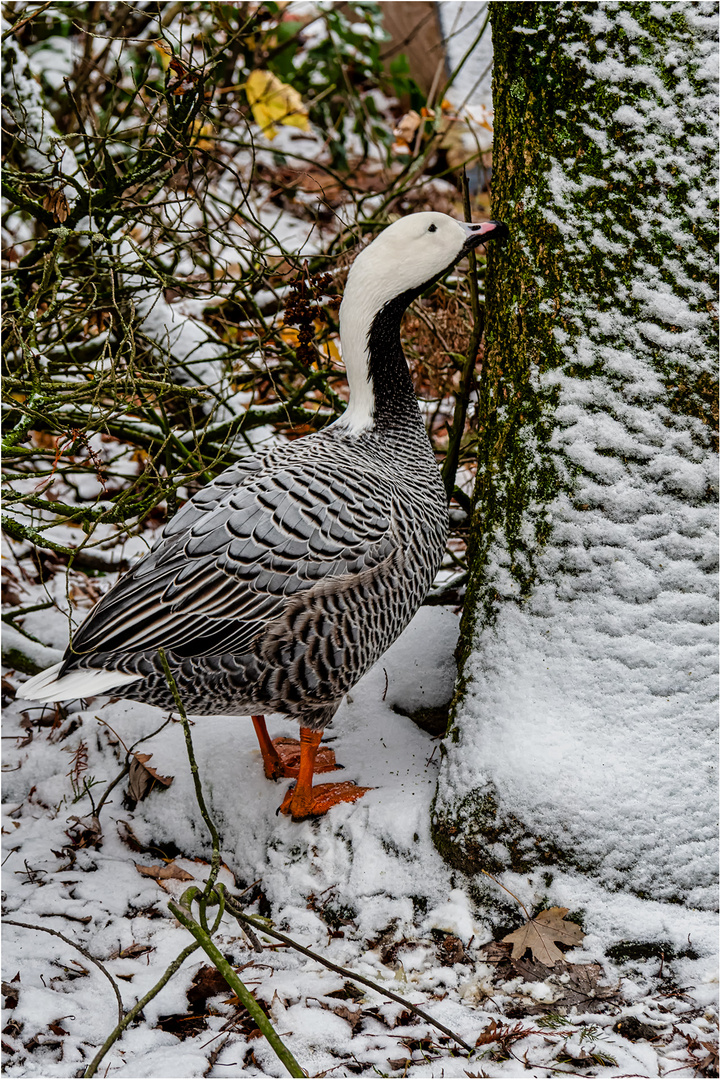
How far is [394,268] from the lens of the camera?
9.87 ft

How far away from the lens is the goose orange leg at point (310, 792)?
2.98 m

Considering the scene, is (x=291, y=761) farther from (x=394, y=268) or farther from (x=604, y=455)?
(x=394, y=268)

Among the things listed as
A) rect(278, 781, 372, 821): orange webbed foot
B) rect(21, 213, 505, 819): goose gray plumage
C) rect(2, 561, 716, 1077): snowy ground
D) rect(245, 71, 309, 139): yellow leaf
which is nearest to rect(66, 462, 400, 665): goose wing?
Answer: rect(21, 213, 505, 819): goose gray plumage

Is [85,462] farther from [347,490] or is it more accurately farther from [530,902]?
[530,902]

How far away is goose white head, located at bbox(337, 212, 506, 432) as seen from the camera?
2947mm

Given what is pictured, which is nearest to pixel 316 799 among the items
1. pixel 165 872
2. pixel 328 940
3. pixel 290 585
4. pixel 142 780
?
pixel 328 940

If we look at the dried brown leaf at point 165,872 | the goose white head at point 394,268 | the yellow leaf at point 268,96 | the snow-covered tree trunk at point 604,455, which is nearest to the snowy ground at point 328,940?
the dried brown leaf at point 165,872

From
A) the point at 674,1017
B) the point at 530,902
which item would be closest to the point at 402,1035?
the point at 530,902

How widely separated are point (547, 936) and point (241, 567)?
4.45 ft

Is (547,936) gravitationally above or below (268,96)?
below

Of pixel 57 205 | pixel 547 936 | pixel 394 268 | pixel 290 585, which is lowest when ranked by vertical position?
pixel 547 936

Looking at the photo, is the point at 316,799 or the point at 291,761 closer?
the point at 316,799

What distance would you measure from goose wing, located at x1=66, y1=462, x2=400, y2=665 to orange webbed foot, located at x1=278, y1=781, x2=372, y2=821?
598 millimetres

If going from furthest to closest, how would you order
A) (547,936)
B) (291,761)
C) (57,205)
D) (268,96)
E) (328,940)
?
(268,96) → (291,761) → (57,205) → (328,940) → (547,936)
